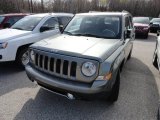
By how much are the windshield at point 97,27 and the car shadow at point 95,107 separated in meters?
1.42

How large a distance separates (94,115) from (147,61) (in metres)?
4.49

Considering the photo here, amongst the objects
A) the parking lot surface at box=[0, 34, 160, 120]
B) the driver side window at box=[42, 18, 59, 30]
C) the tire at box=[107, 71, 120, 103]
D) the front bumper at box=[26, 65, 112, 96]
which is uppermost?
the driver side window at box=[42, 18, 59, 30]

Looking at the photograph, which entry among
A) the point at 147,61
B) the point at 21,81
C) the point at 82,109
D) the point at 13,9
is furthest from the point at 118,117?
the point at 13,9

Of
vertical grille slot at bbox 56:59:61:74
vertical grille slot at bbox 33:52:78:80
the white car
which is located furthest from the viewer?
the white car

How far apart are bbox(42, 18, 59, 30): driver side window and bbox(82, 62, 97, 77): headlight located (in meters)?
3.68

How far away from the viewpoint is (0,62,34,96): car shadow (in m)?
4.37

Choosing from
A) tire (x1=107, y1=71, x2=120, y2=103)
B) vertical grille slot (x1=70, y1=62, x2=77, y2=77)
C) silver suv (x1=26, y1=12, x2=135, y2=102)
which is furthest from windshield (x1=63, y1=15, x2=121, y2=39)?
vertical grille slot (x1=70, y1=62, x2=77, y2=77)

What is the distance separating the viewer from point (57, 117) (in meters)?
3.24

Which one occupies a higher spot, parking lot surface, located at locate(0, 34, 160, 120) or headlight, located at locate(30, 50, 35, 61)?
headlight, located at locate(30, 50, 35, 61)

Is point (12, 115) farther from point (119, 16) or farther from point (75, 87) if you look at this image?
point (119, 16)

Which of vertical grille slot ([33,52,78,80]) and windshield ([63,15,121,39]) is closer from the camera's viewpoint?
vertical grille slot ([33,52,78,80])

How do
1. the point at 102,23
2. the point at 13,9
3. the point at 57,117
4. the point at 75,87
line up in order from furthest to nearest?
the point at 13,9 < the point at 102,23 < the point at 57,117 < the point at 75,87

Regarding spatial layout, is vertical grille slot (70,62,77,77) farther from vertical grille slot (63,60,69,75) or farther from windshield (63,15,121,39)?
windshield (63,15,121,39)

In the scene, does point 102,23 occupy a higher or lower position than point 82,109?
higher
